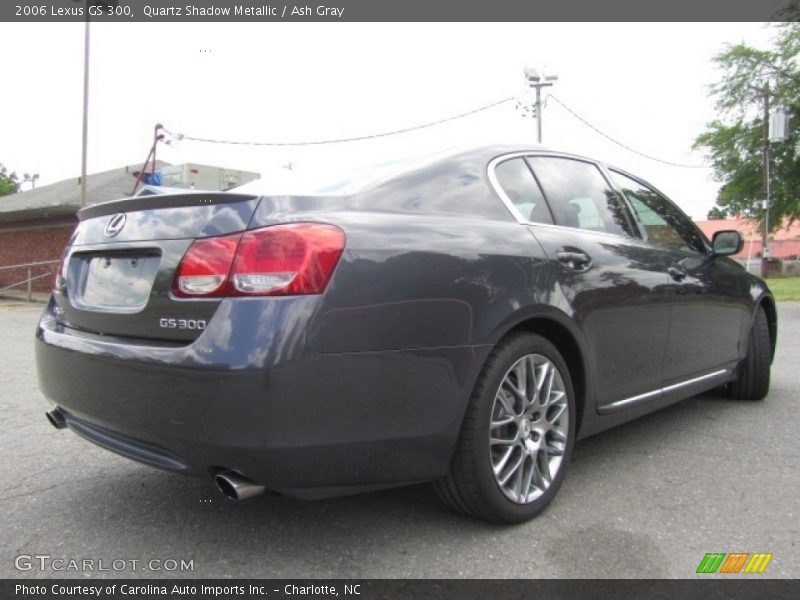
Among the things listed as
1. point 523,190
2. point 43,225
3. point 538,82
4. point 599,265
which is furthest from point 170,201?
point 538,82

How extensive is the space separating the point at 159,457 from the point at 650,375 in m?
2.31

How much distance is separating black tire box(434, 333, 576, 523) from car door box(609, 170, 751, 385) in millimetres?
1352

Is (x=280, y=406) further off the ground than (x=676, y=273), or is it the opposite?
(x=676, y=273)

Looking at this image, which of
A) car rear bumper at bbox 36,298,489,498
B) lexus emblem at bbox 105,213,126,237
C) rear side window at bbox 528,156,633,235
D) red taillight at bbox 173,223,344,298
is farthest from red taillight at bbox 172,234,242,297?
rear side window at bbox 528,156,633,235

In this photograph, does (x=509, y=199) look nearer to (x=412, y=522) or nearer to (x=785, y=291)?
(x=412, y=522)

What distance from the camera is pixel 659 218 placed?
3.71 m

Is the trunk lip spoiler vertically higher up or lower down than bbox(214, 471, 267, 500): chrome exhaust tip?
higher up

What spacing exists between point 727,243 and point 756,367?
3.19 feet

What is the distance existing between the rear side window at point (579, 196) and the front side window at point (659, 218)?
19 centimetres

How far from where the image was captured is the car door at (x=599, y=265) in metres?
2.69

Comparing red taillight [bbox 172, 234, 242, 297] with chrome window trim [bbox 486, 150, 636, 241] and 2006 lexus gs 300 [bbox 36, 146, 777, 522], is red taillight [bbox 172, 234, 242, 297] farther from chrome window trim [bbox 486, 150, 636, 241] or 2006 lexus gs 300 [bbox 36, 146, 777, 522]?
chrome window trim [bbox 486, 150, 636, 241]

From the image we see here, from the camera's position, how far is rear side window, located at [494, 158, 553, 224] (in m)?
2.71

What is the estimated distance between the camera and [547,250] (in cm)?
259

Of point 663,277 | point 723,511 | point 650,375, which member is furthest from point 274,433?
point 663,277
